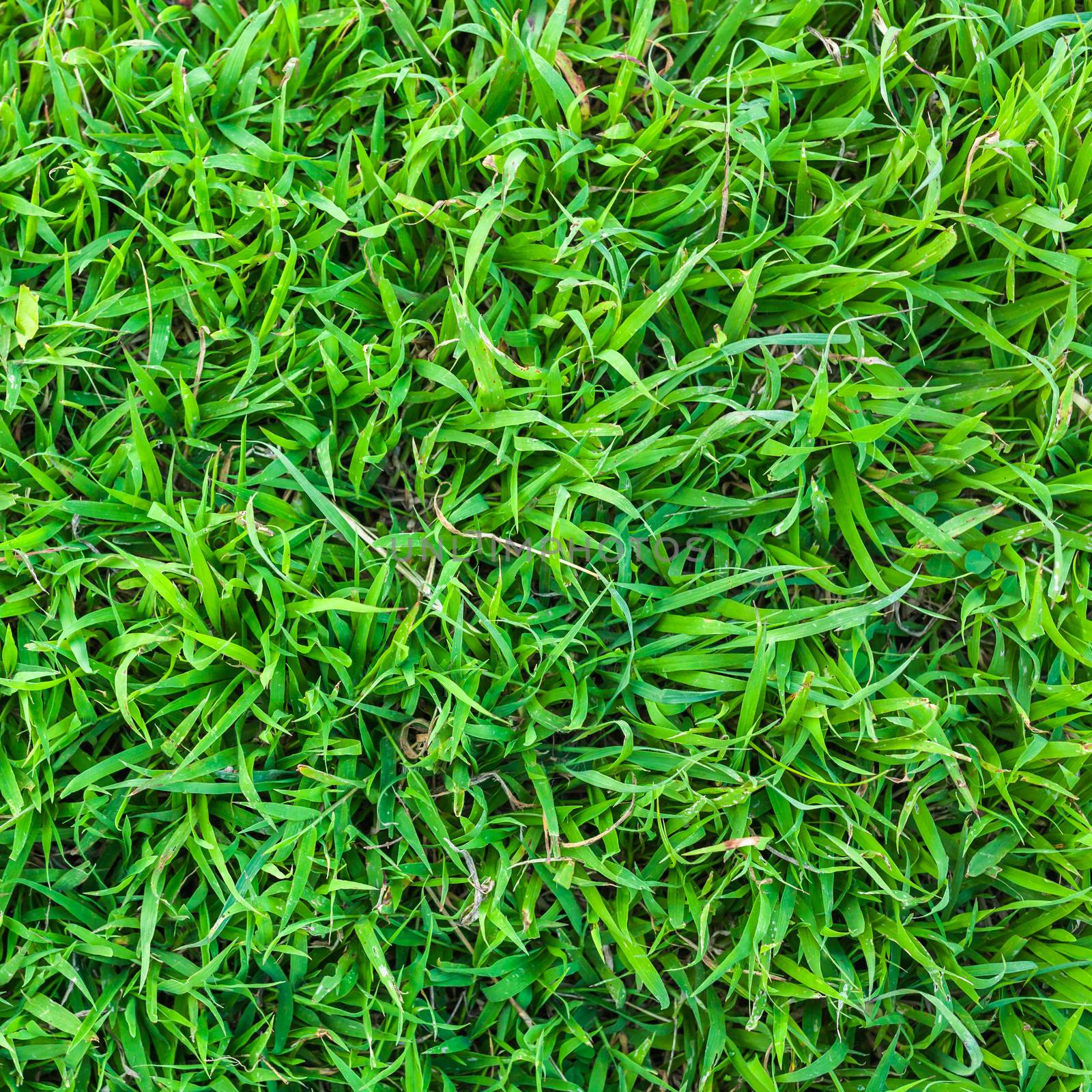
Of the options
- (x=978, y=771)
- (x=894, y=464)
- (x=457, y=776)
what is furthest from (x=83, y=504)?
(x=978, y=771)

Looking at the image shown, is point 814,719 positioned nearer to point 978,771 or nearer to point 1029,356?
point 978,771

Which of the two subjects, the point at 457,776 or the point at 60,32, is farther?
the point at 60,32

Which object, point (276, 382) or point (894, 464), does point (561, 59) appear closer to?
point (276, 382)

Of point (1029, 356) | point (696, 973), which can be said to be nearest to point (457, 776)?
point (696, 973)

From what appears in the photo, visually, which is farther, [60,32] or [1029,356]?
[60,32]

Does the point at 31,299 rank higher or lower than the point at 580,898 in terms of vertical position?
higher

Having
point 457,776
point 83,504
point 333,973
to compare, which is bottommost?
point 333,973
